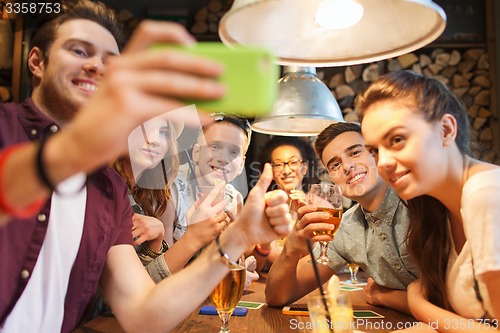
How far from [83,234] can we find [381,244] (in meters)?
1.05

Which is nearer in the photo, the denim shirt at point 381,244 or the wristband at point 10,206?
the wristband at point 10,206

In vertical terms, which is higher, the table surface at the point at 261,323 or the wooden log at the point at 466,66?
the table surface at the point at 261,323

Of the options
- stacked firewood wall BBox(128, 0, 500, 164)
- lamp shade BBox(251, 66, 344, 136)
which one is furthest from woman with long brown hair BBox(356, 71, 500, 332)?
stacked firewood wall BBox(128, 0, 500, 164)

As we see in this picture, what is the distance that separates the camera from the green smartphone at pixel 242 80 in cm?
44

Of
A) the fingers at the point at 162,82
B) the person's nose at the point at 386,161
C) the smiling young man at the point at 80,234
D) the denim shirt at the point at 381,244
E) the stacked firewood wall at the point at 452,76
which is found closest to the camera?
the fingers at the point at 162,82

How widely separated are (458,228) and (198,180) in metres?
1.16

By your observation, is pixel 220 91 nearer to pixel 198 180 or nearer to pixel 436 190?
pixel 436 190

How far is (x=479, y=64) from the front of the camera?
3.92m

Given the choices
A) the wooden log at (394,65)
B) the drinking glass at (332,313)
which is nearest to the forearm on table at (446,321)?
the drinking glass at (332,313)

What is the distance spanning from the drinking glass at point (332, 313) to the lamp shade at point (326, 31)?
539 millimetres

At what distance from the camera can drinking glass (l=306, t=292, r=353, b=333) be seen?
86 centimetres

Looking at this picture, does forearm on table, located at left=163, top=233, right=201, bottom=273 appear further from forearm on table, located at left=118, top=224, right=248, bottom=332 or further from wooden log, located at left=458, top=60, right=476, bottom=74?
wooden log, located at left=458, top=60, right=476, bottom=74

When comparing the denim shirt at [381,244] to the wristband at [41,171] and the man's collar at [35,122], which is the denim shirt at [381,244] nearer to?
the man's collar at [35,122]

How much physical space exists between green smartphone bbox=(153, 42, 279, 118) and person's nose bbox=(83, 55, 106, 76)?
2.19 ft
